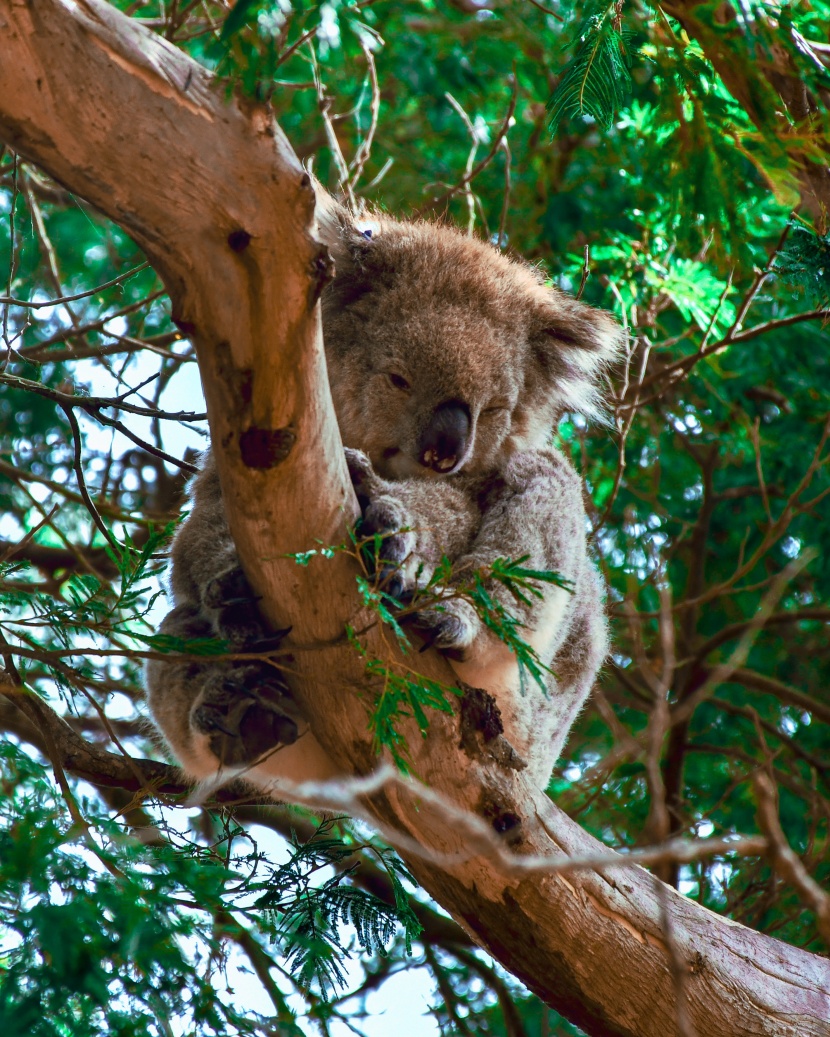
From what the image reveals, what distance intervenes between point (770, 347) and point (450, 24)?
268 cm

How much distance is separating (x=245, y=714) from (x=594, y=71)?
185 cm

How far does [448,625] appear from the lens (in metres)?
2.43

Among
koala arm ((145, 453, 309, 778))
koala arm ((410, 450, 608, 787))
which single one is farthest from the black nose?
koala arm ((145, 453, 309, 778))

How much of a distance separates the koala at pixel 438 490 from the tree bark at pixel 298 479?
132mm

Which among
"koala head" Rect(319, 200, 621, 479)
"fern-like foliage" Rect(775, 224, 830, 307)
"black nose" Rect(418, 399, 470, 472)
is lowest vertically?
"black nose" Rect(418, 399, 470, 472)

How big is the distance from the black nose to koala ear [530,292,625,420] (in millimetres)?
580

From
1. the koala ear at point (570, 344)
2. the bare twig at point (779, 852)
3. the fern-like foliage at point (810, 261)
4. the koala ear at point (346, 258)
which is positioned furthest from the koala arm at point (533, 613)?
the bare twig at point (779, 852)

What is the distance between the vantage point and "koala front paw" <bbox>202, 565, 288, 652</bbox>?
2.42 m

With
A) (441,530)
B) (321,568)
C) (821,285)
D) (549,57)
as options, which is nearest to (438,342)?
(441,530)

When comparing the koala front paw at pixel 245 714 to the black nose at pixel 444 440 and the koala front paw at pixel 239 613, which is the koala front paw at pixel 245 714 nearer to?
the koala front paw at pixel 239 613

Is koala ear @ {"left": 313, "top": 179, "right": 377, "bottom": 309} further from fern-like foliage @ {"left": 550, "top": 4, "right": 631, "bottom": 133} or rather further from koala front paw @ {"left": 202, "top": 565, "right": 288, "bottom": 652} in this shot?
koala front paw @ {"left": 202, "top": 565, "right": 288, "bottom": 652}

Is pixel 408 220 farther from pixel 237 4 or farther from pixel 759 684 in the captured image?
pixel 759 684

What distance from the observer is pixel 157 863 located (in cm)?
217

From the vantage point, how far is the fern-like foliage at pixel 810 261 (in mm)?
3148
